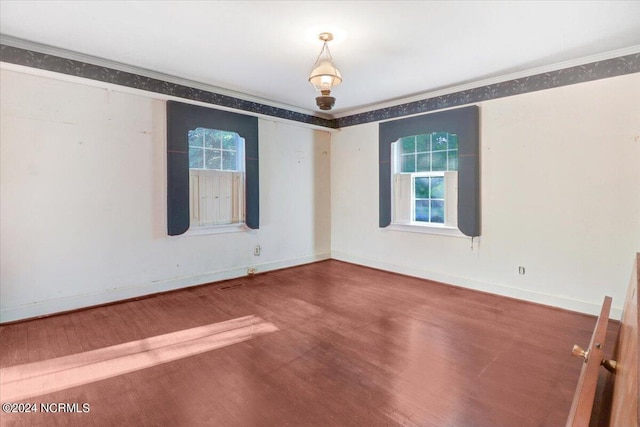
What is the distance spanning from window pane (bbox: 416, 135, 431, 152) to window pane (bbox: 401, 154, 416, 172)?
154 mm

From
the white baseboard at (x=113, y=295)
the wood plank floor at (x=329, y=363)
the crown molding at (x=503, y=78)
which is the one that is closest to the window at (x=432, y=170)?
the crown molding at (x=503, y=78)

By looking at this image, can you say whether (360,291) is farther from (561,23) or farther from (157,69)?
(157,69)

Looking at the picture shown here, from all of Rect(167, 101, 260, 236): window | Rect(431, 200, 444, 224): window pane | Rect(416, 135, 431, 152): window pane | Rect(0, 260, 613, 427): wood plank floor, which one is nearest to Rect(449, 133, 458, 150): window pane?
Rect(416, 135, 431, 152): window pane

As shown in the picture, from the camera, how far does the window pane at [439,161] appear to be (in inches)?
185

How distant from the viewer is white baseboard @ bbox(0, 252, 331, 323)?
3.26m

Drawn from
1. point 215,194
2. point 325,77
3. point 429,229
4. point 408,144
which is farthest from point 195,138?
point 429,229

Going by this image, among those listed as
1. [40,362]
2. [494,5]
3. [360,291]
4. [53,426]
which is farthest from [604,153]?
[40,362]

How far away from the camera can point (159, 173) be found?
4.14 meters

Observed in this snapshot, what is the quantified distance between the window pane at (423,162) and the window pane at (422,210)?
51cm

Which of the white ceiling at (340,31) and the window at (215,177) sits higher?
the white ceiling at (340,31)

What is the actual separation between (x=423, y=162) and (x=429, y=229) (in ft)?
3.49

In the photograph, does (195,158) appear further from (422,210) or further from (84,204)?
(422,210)

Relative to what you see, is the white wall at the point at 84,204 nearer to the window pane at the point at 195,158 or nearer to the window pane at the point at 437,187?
the window pane at the point at 195,158

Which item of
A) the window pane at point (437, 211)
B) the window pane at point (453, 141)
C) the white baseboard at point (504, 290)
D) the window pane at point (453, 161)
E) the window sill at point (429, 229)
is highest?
the window pane at point (453, 141)
